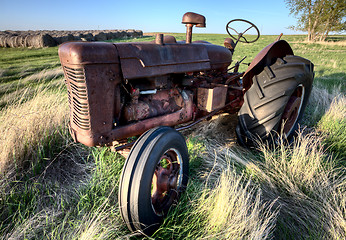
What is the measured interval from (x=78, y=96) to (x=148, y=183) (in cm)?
93

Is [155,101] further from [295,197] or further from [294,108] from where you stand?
[294,108]

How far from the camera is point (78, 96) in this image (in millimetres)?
1872

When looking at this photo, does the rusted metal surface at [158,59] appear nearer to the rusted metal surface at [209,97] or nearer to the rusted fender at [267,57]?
the rusted metal surface at [209,97]

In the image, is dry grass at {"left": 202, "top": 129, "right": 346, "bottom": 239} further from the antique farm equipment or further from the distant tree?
the distant tree

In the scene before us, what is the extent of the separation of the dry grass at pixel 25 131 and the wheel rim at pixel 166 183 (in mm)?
1455

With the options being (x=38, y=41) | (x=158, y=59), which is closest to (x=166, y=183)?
(x=158, y=59)

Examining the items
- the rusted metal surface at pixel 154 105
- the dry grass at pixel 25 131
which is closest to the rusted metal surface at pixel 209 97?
the rusted metal surface at pixel 154 105

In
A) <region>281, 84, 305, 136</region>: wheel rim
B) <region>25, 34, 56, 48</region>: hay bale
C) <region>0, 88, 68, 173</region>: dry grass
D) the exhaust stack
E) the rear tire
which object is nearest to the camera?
<region>0, 88, 68, 173</region>: dry grass

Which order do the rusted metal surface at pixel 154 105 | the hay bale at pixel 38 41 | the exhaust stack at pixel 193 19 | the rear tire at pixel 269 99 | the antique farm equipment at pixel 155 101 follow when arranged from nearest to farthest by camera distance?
the antique farm equipment at pixel 155 101 < the rusted metal surface at pixel 154 105 < the exhaust stack at pixel 193 19 < the rear tire at pixel 269 99 < the hay bale at pixel 38 41

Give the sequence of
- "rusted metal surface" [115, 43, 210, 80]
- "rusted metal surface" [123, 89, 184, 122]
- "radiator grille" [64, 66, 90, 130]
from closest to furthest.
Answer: "radiator grille" [64, 66, 90, 130], "rusted metal surface" [115, 43, 210, 80], "rusted metal surface" [123, 89, 184, 122]

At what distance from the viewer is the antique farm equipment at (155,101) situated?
1646mm

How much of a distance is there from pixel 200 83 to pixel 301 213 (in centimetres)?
175

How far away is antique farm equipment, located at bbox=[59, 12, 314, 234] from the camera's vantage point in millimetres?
1646

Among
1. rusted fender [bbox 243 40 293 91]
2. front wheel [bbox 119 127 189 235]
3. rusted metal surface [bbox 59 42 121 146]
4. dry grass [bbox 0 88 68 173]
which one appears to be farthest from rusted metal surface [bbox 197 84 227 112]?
dry grass [bbox 0 88 68 173]
